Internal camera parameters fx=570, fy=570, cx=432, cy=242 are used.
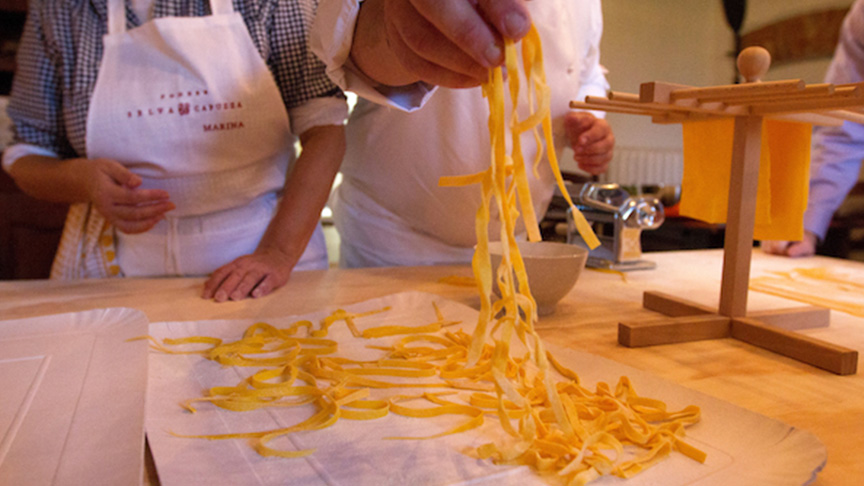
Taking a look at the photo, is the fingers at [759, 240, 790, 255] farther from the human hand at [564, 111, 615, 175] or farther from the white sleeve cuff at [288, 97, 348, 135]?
the white sleeve cuff at [288, 97, 348, 135]

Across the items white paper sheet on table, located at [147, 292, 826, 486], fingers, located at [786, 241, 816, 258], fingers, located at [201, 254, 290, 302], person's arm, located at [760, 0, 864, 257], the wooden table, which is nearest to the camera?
white paper sheet on table, located at [147, 292, 826, 486]

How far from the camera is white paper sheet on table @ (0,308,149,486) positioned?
1.21 feet

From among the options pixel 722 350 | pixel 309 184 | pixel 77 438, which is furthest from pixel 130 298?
pixel 722 350

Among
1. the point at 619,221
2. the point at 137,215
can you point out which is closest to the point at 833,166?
the point at 619,221

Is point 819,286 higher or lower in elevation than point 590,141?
lower

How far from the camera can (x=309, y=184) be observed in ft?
3.45

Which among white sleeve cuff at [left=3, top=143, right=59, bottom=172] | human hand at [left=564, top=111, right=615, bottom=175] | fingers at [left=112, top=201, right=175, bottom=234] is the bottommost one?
fingers at [left=112, top=201, right=175, bottom=234]

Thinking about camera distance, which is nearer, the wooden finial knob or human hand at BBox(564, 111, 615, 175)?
the wooden finial knob

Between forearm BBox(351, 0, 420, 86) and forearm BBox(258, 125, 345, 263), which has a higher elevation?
forearm BBox(351, 0, 420, 86)

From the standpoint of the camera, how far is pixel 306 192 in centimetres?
105

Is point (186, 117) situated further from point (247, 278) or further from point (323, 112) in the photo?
point (247, 278)

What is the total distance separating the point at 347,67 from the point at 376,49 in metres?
0.07

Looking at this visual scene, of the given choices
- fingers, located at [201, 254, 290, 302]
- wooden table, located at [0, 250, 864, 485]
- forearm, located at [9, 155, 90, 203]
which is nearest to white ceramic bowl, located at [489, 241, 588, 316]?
wooden table, located at [0, 250, 864, 485]

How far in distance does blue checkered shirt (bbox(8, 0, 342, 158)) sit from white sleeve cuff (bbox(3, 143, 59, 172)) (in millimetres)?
13
